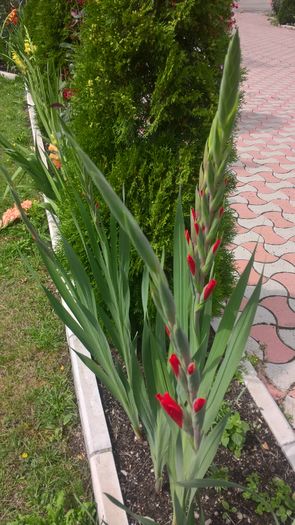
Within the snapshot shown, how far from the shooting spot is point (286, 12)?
1538cm

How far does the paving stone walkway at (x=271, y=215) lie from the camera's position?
2.32 m

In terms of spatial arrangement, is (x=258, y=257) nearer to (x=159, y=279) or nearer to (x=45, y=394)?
(x=45, y=394)

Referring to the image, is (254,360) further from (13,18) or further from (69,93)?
(13,18)

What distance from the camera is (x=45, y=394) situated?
2049 mm

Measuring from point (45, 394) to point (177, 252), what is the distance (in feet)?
3.86

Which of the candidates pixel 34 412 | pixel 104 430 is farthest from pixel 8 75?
pixel 104 430

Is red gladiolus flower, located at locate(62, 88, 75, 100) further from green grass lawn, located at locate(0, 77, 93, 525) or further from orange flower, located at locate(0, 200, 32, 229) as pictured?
green grass lawn, located at locate(0, 77, 93, 525)

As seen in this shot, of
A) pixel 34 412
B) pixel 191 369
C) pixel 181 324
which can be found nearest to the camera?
pixel 191 369

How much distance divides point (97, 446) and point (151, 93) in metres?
1.28

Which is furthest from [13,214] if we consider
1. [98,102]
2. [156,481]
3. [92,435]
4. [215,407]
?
[215,407]

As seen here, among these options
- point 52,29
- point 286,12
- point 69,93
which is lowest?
point 69,93

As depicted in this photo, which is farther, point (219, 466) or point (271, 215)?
point (271, 215)

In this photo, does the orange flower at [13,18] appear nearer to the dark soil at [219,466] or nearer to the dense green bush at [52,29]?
the dense green bush at [52,29]

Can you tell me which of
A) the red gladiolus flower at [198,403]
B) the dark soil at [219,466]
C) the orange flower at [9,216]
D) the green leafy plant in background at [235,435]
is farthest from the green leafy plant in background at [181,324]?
the orange flower at [9,216]
